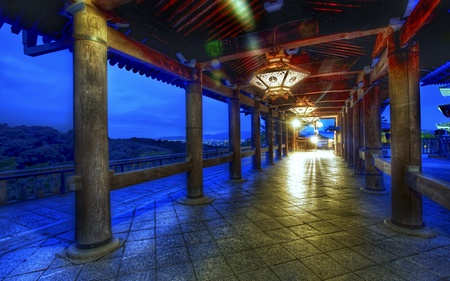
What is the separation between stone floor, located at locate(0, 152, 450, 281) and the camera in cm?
284

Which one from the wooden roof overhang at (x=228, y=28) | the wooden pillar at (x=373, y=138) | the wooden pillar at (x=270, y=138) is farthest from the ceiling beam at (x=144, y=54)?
the wooden pillar at (x=270, y=138)

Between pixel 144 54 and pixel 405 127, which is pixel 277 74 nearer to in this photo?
pixel 405 127

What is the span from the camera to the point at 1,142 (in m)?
23.5

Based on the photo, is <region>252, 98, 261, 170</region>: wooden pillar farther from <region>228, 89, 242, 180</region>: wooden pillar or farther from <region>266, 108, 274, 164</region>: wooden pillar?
<region>266, 108, 274, 164</region>: wooden pillar

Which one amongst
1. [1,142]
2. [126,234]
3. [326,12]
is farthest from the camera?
[1,142]

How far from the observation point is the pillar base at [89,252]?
3.26 metres

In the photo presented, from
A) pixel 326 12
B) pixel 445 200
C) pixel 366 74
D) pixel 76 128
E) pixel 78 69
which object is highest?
pixel 326 12

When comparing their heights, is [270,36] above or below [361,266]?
above

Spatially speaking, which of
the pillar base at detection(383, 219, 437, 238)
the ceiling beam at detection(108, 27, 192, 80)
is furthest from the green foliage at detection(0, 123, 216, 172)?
the pillar base at detection(383, 219, 437, 238)

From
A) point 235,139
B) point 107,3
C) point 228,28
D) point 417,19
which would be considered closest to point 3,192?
point 107,3

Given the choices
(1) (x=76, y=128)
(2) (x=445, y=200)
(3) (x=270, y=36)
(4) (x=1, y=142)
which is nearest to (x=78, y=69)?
(1) (x=76, y=128)

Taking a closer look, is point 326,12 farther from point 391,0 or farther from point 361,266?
point 361,266

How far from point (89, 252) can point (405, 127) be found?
6.12m

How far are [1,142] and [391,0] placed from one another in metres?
34.5
